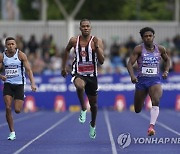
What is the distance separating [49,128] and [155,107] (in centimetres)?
586

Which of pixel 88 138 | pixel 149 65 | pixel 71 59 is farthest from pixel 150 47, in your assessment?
pixel 71 59

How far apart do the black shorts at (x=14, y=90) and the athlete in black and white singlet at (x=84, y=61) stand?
1.26 metres

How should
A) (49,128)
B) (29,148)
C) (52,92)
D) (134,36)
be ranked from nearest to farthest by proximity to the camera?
1. (29,148)
2. (49,128)
3. (52,92)
4. (134,36)

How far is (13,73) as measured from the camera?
741 inches

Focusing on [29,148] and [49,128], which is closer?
[29,148]

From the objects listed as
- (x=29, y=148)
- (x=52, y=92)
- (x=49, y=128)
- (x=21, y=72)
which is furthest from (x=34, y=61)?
(x=29, y=148)

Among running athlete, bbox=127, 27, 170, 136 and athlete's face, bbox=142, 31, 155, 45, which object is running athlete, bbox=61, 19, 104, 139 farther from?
athlete's face, bbox=142, 31, 155, 45

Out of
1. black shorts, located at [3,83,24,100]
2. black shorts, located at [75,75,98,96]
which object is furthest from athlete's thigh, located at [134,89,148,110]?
black shorts, located at [3,83,24,100]

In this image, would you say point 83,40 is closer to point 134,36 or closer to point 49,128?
point 49,128

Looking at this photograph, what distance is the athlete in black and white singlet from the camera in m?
18.4

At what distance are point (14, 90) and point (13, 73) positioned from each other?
0.45m

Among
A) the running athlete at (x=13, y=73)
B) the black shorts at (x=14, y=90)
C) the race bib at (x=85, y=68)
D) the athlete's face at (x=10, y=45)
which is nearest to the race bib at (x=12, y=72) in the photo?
the running athlete at (x=13, y=73)

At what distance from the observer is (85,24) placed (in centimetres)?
1812

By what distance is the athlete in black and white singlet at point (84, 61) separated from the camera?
725 inches
